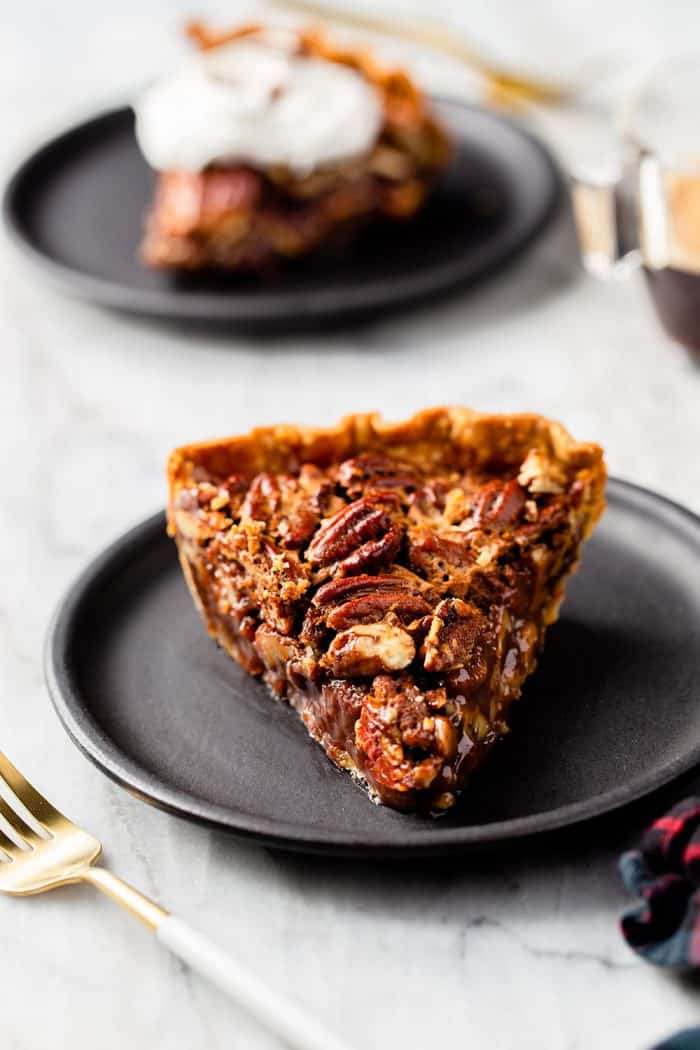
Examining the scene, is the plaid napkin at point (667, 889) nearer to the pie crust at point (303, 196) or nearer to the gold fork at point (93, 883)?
the gold fork at point (93, 883)

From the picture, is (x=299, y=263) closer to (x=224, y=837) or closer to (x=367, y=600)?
(x=367, y=600)

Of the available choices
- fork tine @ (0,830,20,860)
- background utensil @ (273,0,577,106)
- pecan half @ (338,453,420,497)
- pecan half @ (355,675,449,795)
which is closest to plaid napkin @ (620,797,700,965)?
pecan half @ (355,675,449,795)

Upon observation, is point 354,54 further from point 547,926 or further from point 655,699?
point 547,926

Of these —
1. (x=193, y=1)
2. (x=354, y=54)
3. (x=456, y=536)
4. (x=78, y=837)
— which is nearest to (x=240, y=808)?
(x=78, y=837)

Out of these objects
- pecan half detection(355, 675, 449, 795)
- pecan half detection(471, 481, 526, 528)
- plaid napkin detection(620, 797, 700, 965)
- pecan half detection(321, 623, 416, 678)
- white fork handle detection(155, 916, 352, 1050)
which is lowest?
plaid napkin detection(620, 797, 700, 965)

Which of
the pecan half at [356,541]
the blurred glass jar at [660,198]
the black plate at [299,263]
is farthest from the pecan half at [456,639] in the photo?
the black plate at [299,263]

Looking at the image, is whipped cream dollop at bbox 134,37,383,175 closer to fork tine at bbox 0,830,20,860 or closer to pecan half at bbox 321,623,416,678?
pecan half at bbox 321,623,416,678
